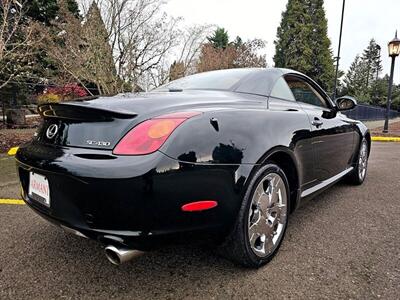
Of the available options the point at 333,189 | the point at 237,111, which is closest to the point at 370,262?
the point at 237,111

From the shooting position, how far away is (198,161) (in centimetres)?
162

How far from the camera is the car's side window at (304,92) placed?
2.79 meters

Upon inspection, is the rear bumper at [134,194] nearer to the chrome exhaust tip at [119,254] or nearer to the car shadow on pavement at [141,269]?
the chrome exhaust tip at [119,254]

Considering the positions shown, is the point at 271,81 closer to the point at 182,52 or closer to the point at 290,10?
the point at 182,52

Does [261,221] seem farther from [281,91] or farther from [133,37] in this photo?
[133,37]

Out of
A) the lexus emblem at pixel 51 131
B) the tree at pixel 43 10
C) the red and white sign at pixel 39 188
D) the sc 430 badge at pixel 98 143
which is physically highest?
the tree at pixel 43 10

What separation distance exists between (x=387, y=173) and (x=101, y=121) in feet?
14.6

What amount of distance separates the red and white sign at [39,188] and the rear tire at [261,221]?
1.02m

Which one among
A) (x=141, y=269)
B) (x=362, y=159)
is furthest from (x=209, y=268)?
(x=362, y=159)

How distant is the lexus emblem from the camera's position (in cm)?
188

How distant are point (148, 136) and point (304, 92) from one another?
1.91 meters

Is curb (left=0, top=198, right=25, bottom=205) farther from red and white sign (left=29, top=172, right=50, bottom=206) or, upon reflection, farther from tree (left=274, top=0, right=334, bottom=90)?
tree (left=274, top=0, right=334, bottom=90)

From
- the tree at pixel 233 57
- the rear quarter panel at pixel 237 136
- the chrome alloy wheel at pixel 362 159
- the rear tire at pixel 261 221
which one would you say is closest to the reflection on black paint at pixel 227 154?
the rear quarter panel at pixel 237 136

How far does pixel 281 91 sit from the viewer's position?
2.60 metres
